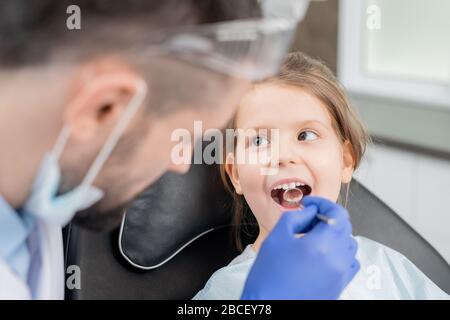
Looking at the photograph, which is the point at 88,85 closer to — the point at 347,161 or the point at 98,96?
the point at 98,96

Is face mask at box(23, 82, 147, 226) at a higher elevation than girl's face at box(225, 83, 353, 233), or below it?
higher

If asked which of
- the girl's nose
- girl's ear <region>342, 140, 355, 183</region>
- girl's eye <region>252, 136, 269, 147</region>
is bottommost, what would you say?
girl's ear <region>342, 140, 355, 183</region>

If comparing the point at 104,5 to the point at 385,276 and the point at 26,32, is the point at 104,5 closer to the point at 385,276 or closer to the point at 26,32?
the point at 26,32

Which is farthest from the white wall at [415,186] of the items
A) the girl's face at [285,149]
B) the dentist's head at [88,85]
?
the dentist's head at [88,85]

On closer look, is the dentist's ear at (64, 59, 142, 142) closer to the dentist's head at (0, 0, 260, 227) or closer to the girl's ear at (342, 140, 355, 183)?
the dentist's head at (0, 0, 260, 227)

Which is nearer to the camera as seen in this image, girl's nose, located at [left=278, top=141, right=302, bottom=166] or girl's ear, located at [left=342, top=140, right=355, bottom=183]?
girl's nose, located at [left=278, top=141, right=302, bottom=166]

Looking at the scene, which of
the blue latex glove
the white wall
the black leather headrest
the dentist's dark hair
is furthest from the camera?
the white wall

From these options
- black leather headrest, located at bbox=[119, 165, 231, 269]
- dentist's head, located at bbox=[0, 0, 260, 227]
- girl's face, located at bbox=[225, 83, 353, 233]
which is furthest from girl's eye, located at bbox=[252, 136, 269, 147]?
dentist's head, located at bbox=[0, 0, 260, 227]

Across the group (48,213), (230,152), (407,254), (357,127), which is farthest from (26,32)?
(407,254)

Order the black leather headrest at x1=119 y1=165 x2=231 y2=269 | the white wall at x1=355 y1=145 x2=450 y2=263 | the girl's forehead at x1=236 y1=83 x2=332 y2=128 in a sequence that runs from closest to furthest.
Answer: the girl's forehead at x1=236 y1=83 x2=332 y2=128
the black leather headrest at x1=119 y1=165 x2=231 y2=269
the white wall at x1=355 y1=145 x2=450 y2=263

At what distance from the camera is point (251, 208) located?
1058mm

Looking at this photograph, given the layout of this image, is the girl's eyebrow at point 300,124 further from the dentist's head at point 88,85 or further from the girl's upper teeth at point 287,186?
the dentist's head at point 88,85

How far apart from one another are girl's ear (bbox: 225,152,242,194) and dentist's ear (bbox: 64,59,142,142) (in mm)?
335

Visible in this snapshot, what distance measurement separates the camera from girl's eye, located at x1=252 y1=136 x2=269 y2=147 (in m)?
0.98
